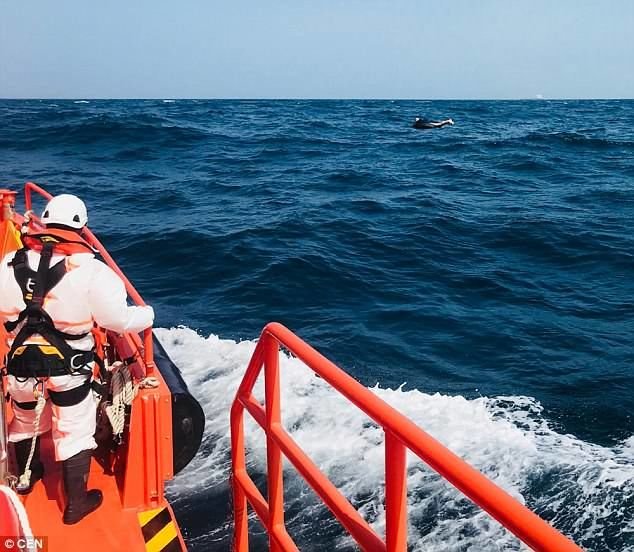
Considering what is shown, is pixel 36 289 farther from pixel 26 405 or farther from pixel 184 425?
pixel 184 425

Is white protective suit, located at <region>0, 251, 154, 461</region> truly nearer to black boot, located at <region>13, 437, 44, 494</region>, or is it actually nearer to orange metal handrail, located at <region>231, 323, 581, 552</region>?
black boot, located at <region>13, 437, 44, 494</region>

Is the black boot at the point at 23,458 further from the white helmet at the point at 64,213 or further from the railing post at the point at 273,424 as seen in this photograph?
the railing post at the point at 273,424

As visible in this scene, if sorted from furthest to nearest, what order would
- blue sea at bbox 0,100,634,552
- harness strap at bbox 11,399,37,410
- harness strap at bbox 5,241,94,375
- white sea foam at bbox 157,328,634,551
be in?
blue sea at bbox 0,100,634,552 → white sea foam at bbox 157,328,634,551 → harness strap at bbox 11,399,37,410 → harness strap at bbox 5,241,94,375

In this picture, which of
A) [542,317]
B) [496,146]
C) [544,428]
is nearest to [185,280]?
[542,317]

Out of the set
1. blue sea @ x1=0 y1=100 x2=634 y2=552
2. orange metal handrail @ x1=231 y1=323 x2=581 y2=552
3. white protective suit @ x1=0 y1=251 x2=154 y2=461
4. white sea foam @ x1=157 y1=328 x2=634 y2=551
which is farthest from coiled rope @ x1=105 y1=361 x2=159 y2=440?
white sea foam @ x1=157 y1=328 x2=634 y2=551

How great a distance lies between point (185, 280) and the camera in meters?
10.9

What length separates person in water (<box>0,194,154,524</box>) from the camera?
2.98 meters

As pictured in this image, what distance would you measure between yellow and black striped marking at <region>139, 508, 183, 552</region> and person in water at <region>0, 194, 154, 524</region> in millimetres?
310

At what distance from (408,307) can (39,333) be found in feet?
23.3

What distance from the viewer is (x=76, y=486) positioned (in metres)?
3.27

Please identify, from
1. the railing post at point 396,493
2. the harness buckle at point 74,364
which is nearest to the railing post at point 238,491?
the harness buckle at point 74,364

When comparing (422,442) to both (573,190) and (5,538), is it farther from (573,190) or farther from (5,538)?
(573,190)

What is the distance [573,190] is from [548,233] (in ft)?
20.1

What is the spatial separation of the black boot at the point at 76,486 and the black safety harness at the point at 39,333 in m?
0.48
